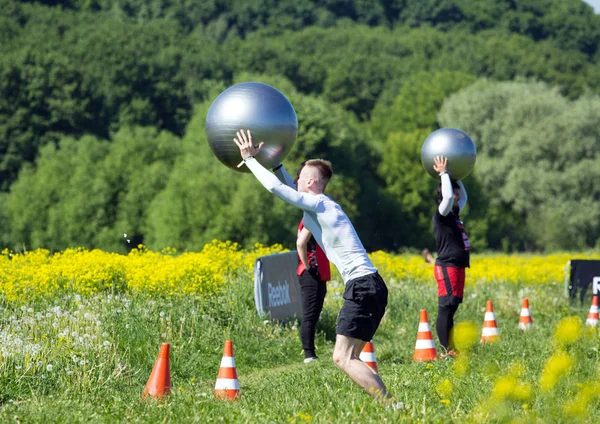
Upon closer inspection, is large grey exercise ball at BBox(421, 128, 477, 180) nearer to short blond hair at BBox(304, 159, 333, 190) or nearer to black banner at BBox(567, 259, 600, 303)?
short blond hair at BBox(304, 159, 333, 190)

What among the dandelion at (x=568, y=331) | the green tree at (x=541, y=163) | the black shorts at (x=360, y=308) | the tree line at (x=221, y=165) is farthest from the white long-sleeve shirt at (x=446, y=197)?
the green tree at (x=541, y=163)

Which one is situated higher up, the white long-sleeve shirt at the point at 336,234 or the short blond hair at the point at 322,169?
the short blond hair at the point at 322,169

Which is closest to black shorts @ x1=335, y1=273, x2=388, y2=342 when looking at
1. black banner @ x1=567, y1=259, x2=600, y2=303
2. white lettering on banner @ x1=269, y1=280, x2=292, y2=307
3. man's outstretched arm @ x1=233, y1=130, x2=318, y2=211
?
man's outstretched arm @ x1=233, y1=130, x2=318, y2=211

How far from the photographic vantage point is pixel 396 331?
13.1 metres

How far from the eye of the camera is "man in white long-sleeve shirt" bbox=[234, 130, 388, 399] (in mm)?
6590

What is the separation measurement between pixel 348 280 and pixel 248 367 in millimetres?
3713

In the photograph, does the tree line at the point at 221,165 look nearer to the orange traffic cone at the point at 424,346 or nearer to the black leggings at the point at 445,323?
the orange traffic cone at the point at 424,346

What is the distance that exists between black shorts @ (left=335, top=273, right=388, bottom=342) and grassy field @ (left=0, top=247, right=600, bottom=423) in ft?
1.51

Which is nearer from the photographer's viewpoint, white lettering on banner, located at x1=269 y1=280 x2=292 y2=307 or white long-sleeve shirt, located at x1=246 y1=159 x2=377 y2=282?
white long-sleeve shirt, located at x1=246 y1=159 x2=377 y2=282

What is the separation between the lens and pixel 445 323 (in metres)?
10.0

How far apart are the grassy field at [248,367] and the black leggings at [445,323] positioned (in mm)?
309

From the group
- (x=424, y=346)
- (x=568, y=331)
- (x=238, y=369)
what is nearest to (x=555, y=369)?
(x=568, y=331)

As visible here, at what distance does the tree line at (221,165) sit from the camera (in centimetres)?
5447

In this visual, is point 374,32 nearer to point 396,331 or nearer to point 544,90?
point 544,90
